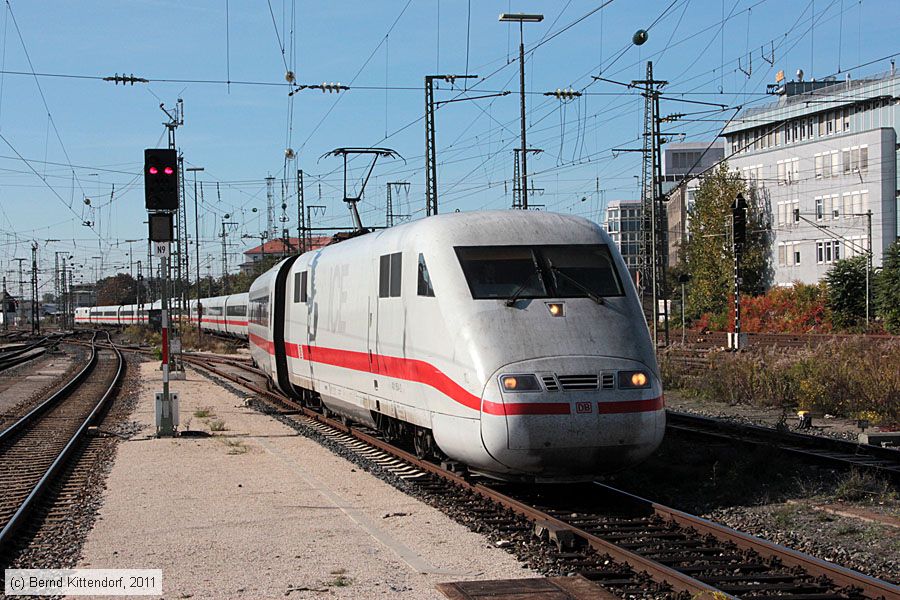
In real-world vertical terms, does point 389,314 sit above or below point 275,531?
above

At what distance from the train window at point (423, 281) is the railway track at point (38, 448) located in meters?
4.84

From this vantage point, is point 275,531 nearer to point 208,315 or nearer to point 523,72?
point 523,72

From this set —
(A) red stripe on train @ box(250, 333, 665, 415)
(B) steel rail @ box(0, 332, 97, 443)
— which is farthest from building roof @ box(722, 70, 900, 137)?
(A) red stripe on train @ box(250, 333, 665, 415)

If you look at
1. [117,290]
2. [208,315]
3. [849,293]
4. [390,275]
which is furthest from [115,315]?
[390,275]

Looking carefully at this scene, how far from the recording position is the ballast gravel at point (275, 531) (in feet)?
26.4

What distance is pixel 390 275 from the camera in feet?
44.5

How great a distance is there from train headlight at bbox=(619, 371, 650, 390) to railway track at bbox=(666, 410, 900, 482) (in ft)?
11.1

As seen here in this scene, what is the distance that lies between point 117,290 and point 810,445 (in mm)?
163993

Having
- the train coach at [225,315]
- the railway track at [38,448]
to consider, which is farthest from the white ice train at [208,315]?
the railway track at [38,448]

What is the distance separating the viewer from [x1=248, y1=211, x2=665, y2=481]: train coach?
10.1m

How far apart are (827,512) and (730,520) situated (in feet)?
3.34

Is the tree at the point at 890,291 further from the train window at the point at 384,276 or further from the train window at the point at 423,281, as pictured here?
the train window at the point at 423,281

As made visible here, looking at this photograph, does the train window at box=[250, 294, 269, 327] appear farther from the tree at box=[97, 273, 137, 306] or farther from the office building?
the tree at box=[97, 273, 137, 306]

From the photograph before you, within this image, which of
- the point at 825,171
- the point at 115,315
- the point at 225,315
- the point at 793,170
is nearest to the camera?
Answer: the point at 225,315
